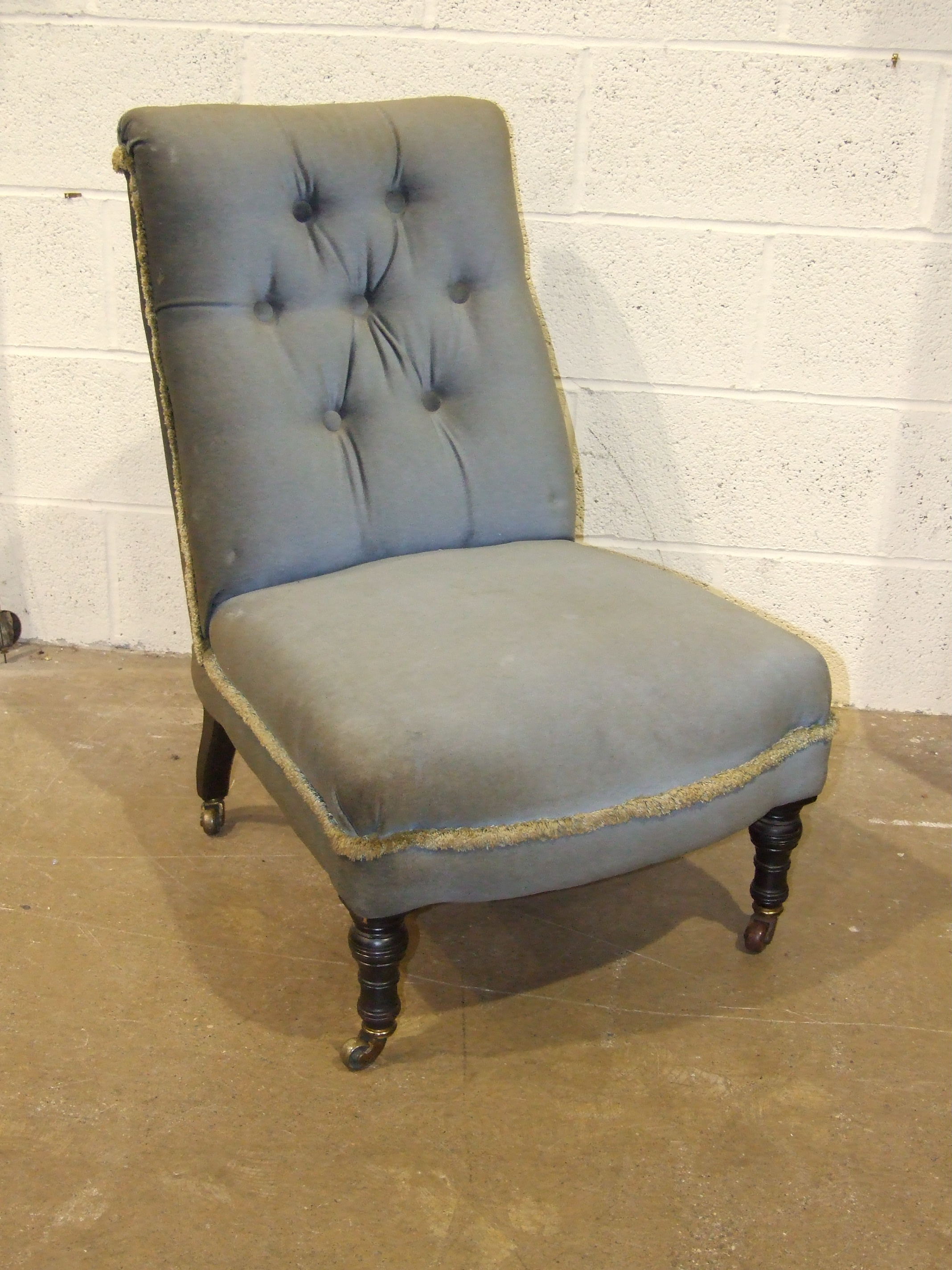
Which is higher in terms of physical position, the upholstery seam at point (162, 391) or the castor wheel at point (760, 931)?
the upholstery seam at point (162, 391)

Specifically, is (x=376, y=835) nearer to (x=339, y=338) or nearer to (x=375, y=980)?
(x=375, y=980)

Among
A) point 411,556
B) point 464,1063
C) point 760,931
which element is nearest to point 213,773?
point 411,556

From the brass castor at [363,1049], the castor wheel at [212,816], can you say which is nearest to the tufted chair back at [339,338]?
the castor wheel at [212,816]

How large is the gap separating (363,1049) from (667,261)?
1.17 m

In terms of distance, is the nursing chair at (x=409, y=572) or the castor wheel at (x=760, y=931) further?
the castor wheel at (x=760, y=931)

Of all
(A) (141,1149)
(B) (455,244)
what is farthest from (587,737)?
(B) (455,244)

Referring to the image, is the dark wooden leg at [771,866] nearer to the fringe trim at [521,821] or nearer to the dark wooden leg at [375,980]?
the fringe trim at [521,821]

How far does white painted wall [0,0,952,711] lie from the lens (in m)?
1.62

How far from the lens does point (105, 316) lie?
70.0 inches

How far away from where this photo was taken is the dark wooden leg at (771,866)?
3.82 feet

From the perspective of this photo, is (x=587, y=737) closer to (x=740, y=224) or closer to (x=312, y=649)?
(x=312, y=649)

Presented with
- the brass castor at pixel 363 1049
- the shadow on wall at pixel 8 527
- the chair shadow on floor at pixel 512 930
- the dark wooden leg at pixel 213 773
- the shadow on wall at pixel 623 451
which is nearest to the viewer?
the brass castor at pixel 363 1049

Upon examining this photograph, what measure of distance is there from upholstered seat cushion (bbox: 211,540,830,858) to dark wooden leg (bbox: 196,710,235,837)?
235 mm

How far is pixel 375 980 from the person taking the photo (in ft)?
3.32
